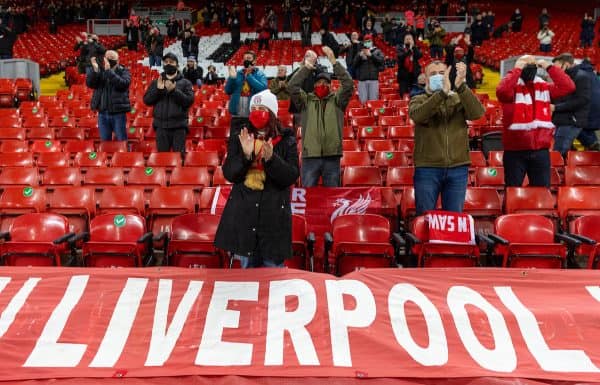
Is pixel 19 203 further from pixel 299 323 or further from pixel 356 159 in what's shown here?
pixel 356 159

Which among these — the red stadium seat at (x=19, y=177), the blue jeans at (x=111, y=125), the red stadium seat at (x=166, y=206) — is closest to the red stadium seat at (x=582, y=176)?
the red stadium seat at (x=166, y=206)

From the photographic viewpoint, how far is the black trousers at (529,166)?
6.13 meters

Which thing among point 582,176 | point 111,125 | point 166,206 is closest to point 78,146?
point 111,125

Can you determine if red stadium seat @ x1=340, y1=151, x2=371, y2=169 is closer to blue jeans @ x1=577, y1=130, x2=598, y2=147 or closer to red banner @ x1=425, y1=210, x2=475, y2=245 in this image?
red banner @ x1=425, y1=210, x2=475, y2=245

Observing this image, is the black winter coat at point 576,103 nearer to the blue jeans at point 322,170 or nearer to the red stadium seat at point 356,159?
the red stadium seat at point 356,159

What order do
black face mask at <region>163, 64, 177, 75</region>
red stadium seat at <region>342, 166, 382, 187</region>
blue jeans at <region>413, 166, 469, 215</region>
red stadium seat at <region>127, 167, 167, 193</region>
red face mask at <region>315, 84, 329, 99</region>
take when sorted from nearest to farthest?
1. blue jeans at <region>413, 166, 469, 215</region>
2. red face mask at <region>315, 84, 329, 99</region>
3. red stadium seat at <region>342, 166, 382, 187</region>
4. red stadium seat at <region>127, 167, 167, 193</region>
5. black face mask at <region>163, 64, 177, 75</region>

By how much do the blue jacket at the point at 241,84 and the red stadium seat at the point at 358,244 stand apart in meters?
3.45

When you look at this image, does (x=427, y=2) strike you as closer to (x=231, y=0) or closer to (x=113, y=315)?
(x=231, y=0)

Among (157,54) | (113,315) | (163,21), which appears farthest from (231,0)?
(113,315)

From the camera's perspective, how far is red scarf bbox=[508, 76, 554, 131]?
601cm

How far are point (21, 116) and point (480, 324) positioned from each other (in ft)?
32.1

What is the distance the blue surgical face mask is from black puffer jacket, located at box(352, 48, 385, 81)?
20.7 feet

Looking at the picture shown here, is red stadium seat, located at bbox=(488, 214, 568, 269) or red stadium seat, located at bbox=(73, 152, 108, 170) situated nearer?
red stadium seat, located at bbox=(488, 214, 568, 269)

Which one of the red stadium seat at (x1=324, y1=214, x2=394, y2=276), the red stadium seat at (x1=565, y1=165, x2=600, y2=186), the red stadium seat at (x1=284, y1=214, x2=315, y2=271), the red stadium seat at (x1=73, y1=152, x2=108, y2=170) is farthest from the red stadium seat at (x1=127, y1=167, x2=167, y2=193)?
the red stadium seat at (x1=565, y1=165, x2=600, y2=186)
